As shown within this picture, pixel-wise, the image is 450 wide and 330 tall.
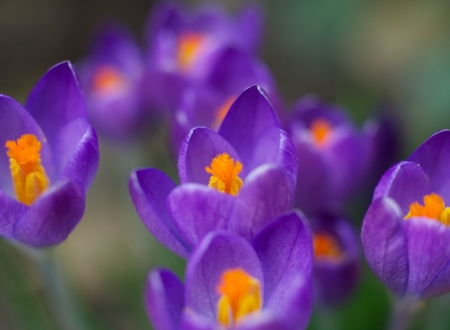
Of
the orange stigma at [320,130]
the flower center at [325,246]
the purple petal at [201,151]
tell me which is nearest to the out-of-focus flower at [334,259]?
the flower center at [325,246]

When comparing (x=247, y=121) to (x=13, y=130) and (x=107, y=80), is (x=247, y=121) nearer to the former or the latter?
(x=13, y=130)

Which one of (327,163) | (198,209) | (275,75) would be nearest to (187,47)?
(327,163)

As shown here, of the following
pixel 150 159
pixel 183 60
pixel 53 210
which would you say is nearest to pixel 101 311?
pixel 150 159

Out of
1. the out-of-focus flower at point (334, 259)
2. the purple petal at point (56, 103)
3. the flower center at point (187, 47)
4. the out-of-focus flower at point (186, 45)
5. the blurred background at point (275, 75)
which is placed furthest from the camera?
the blurred background at point (275, 75)

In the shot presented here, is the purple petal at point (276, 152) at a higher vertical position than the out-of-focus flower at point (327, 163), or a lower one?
higher

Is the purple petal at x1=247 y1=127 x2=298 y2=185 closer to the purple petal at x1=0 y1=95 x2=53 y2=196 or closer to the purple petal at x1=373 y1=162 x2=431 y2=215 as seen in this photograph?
the purple petal at x1=373 y1=162 x2=431 y2=215

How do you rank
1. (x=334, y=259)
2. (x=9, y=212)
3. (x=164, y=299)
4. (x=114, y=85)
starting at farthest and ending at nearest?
(x=114, y=85), (x=334, y=259), (x=9, y=212), (x=164, y=299)

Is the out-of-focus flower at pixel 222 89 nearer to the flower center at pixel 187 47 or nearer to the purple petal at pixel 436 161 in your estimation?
the flower center at pixel 187 47
